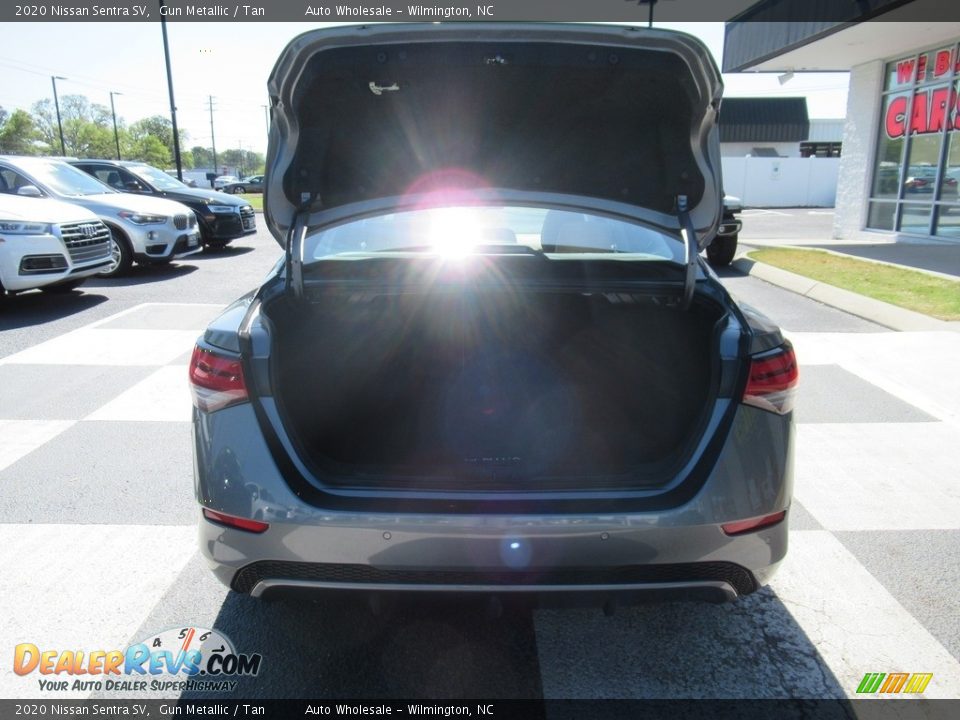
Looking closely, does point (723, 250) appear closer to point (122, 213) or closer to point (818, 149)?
point (122, 213)

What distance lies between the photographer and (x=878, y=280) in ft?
30.5

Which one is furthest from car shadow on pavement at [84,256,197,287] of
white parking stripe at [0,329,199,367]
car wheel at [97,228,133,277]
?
white parking stripe at [0,329,199,367]

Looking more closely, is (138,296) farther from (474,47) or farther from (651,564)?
(651,564)

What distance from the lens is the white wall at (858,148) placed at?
15070mm

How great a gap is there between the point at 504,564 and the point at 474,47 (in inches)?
65.0

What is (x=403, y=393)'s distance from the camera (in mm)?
2730

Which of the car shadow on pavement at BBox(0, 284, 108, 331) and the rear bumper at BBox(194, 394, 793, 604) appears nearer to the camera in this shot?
the rear bumper at BBox(194, 394, 793, 604)

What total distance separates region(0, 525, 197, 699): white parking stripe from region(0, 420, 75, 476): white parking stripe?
946mm

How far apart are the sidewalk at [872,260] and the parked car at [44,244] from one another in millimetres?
8821

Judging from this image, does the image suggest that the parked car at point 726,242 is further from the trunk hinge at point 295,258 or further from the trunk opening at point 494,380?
the trunk hinge at point 295,258

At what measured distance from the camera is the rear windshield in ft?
10.1

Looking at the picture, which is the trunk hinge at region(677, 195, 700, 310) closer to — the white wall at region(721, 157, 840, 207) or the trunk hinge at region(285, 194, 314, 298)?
the trunk hinge at region(285, 194, 314, 298)

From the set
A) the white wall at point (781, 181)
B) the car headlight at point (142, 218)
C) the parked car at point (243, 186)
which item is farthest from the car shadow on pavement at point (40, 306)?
the parked car at point (243, 186)

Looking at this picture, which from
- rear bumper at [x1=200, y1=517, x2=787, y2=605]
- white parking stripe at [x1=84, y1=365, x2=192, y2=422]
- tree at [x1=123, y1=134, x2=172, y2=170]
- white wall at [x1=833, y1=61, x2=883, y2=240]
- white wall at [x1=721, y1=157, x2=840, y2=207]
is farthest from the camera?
tree at [x1=123, y1=134, x2=172, y2=170]
